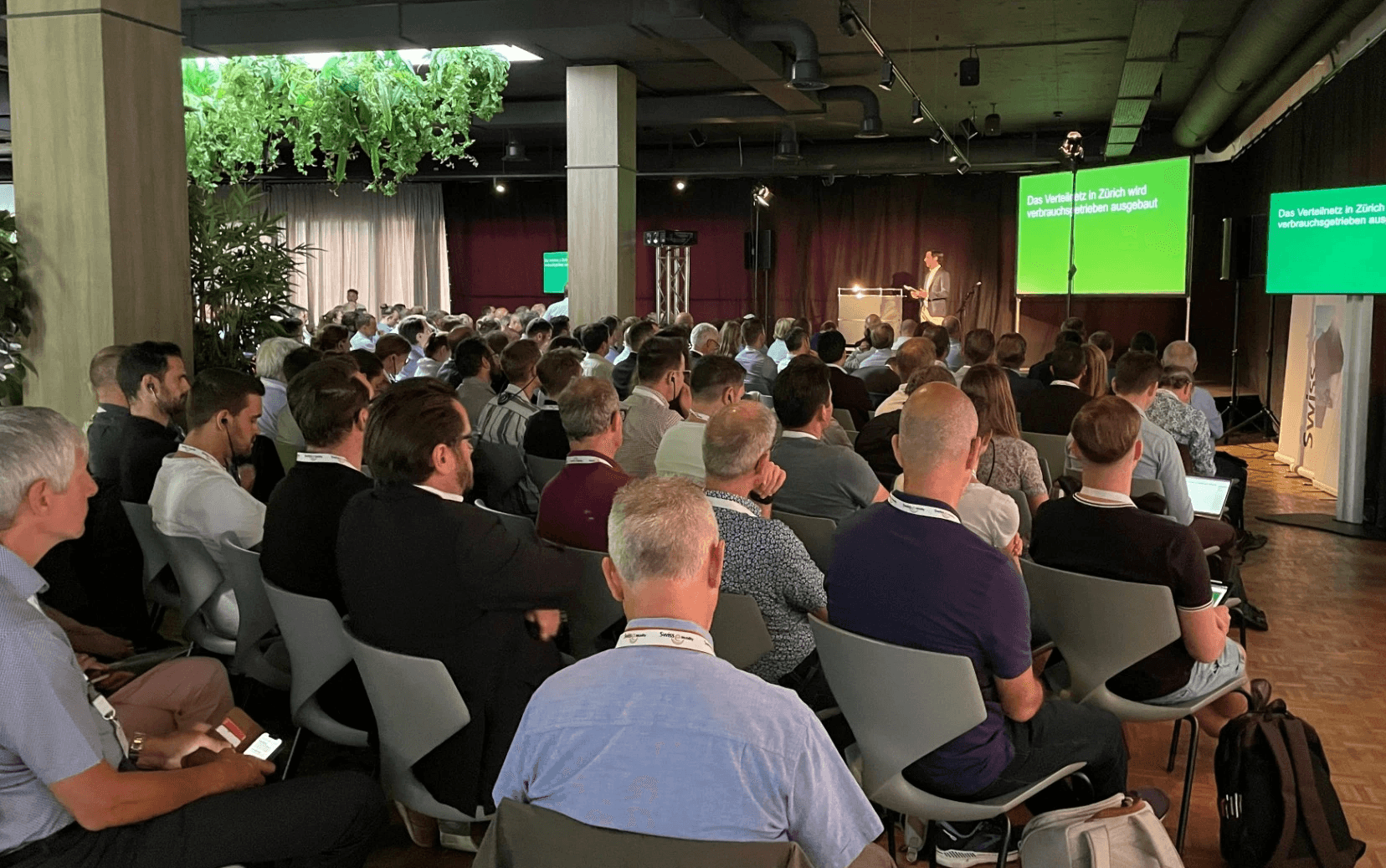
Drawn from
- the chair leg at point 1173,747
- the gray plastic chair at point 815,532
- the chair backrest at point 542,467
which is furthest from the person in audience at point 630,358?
the chair leg at point 1173,747

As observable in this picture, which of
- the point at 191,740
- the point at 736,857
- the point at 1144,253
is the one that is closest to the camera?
the point at 736,857

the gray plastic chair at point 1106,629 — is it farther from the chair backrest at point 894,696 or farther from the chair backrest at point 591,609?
the chair backrest at point 591,609

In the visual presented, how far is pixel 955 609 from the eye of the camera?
248 cm

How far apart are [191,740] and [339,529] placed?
0.56 m

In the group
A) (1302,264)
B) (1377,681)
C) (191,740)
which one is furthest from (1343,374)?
(191,740)

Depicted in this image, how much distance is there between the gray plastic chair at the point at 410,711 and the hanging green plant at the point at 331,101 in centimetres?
815

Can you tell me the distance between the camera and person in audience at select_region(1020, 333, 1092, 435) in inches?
228

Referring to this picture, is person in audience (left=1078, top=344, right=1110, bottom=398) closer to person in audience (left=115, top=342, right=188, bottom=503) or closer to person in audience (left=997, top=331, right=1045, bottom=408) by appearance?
person in audience (left=997, top=331, right=1045, bottom=408)

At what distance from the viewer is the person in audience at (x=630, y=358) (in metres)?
7.19

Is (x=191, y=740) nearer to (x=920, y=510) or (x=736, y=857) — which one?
(x=736, y=857)

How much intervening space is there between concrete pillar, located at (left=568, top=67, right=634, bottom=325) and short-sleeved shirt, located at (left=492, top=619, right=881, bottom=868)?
9246mm

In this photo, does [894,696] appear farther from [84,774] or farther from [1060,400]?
[1060,400]

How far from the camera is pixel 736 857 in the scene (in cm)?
150

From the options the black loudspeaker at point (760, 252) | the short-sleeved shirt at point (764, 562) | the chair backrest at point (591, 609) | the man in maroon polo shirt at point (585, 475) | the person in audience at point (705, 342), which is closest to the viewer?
the short-sleeved shirt at point (764, 562)
